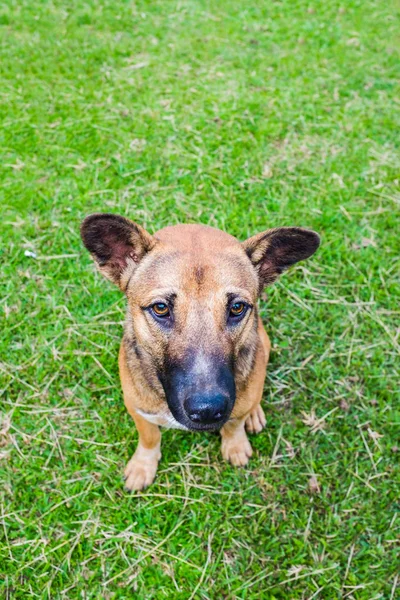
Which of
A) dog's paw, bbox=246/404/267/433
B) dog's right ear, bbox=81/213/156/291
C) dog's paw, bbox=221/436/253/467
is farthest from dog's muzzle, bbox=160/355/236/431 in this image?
dog's paw, bbox=246/404/267/433

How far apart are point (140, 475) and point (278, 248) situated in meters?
2.34

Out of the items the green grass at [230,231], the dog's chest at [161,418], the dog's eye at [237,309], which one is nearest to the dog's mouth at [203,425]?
the dog's chest at [161,418]

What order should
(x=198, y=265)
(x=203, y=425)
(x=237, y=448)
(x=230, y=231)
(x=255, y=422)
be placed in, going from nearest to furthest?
(x=203, y=425), (x=198, y=265), (x=237, y=448), (x=255, y=422), (x=230, y=231)

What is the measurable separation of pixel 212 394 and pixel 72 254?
3.35 meters

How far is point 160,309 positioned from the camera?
3.52 meters

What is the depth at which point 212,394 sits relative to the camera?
10.4 ft

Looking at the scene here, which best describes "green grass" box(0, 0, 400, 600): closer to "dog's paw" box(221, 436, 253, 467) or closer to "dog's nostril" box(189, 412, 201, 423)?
"dog's paw" box(221, 436, 253, 467)

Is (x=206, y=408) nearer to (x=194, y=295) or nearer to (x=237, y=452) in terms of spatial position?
(x=194, y=295)

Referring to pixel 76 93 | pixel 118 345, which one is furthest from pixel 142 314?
pixel 76 93

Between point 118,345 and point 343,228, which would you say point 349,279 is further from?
point 118,345

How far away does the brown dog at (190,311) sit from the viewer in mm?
3311

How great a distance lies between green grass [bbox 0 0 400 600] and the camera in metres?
4.43

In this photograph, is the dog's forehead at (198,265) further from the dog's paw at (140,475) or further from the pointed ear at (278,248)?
the dog's paw at (140,475)

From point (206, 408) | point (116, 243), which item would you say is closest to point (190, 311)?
point (206, 408)
